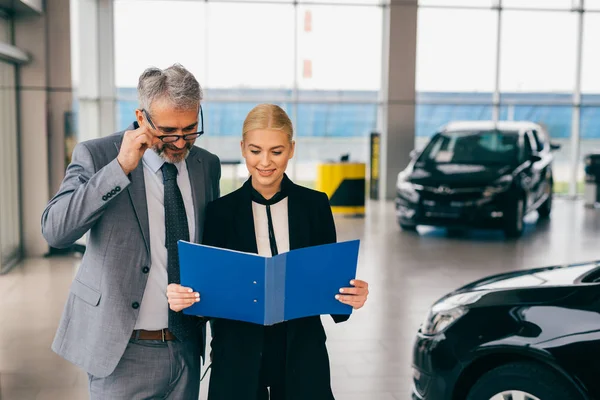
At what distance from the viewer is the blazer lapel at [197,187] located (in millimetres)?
2277

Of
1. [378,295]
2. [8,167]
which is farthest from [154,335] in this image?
[8,167]

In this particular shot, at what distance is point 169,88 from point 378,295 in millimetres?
5108

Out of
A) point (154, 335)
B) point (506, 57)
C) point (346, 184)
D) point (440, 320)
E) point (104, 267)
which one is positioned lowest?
point (346, 184)

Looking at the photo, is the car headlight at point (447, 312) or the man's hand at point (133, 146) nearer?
the man's hand at point (133, 146)

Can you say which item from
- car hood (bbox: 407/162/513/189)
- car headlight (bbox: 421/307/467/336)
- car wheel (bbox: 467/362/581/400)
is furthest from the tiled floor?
car wheel (bbox: 467/362/581/400)

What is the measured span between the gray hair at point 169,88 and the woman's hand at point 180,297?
502mm

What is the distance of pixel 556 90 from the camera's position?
17.3 metres

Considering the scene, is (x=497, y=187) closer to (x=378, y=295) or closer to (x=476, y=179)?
(x=476, y=179)

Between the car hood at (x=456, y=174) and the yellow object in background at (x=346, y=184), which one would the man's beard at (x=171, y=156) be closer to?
the car hood at (x=456, y=174)

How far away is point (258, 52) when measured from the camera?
16.2 meters

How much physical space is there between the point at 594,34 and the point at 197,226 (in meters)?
16.5

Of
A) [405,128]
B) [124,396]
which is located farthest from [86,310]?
[405,128]

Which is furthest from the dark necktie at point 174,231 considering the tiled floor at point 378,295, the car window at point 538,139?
the car window at point 538,139

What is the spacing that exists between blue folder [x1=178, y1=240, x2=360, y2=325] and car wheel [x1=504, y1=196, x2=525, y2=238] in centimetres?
844
